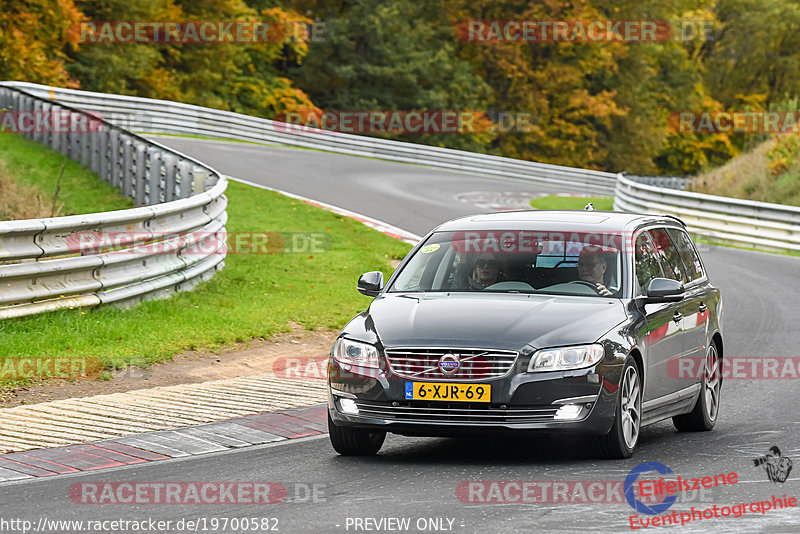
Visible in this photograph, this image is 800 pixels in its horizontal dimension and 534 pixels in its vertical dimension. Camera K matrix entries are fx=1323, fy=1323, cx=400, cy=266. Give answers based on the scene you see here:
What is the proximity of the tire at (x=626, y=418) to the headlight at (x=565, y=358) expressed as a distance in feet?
1.02

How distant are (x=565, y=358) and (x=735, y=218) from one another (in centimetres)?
2277

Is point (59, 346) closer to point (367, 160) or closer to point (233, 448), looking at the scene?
point (233, 448)

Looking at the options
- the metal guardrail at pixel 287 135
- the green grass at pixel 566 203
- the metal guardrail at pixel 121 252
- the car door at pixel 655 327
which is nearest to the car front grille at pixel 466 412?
the car door at pixel 655 327

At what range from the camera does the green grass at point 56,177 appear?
22688 millimetres

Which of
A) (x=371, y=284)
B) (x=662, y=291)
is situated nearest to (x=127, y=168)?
(x=371, y=284)

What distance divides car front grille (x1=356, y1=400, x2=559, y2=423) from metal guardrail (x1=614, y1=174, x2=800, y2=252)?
21.5m

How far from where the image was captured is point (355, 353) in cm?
851

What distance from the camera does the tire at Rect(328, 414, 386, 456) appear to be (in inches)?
341

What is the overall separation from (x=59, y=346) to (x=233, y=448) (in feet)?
11.3
